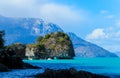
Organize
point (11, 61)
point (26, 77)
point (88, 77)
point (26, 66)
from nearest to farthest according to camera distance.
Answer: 1. point (88, 77)
2. point (26, 77)
3. point (11, 61)
4. point (26, 66)

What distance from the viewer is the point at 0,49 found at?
399 ft

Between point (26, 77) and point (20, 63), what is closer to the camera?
point (26, 77)

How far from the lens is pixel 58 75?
63.4 m

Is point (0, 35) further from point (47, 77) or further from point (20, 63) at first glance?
point (47, 77)

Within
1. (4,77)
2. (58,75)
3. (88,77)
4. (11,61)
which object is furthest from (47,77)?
(11,61)

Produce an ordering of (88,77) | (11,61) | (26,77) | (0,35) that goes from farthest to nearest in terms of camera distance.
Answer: (0,35), (11,61), (26,77), (88,77)

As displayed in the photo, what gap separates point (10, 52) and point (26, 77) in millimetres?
57102

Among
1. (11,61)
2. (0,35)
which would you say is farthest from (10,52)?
(11,61)

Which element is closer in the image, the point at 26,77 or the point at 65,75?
the point at 65,75

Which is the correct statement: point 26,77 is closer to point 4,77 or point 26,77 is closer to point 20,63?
point 4,77

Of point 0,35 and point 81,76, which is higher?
point 0,35

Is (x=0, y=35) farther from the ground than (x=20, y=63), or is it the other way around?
(x=0, y=35)

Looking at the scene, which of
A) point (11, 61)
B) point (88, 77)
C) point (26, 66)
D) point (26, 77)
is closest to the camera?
point (88, 77)

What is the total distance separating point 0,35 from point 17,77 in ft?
189
